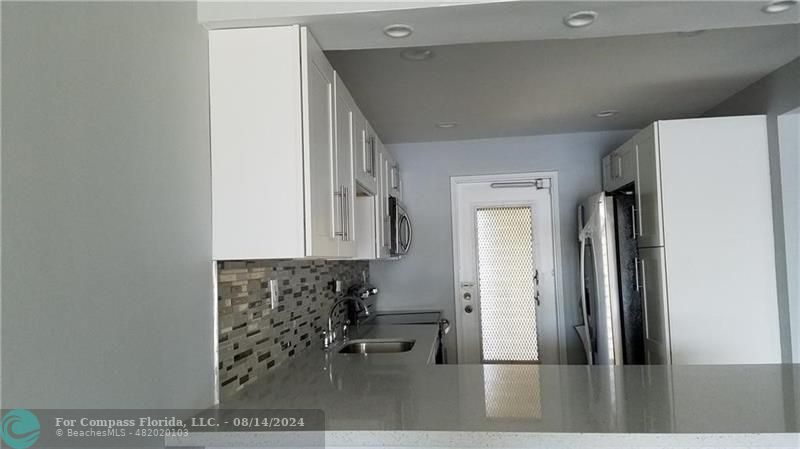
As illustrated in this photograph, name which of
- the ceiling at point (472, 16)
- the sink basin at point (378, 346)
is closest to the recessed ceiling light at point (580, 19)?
the ceiling at point (472, 16)

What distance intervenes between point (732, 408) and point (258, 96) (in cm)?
159

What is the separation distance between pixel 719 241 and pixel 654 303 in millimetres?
486

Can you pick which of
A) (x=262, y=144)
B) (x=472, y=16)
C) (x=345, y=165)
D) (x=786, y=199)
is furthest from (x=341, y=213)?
(x=786, y=199)

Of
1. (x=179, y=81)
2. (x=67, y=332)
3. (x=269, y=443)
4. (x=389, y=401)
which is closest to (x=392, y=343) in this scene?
(x=389, y=401)

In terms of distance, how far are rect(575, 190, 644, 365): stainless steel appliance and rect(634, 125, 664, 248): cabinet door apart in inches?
4.1

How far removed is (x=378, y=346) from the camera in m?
3.07

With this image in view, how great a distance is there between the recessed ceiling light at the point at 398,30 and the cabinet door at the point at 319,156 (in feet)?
0.80

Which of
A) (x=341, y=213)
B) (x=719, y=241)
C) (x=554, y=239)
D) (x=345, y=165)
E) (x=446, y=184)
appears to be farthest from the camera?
(x=446, y=184)

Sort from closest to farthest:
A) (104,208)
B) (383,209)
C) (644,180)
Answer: (104,208) → (383,209) → (644,180)

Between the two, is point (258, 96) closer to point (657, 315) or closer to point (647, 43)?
point (647, 43)

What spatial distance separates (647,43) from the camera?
98.6 inches

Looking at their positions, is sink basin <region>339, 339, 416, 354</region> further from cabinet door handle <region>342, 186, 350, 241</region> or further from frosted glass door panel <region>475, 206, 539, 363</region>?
frosted glass door panel <region>475, 206, 539, 363</region>

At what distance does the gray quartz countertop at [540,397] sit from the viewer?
133 centimetres

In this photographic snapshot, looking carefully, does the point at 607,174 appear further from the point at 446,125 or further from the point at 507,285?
the point at 446,125
